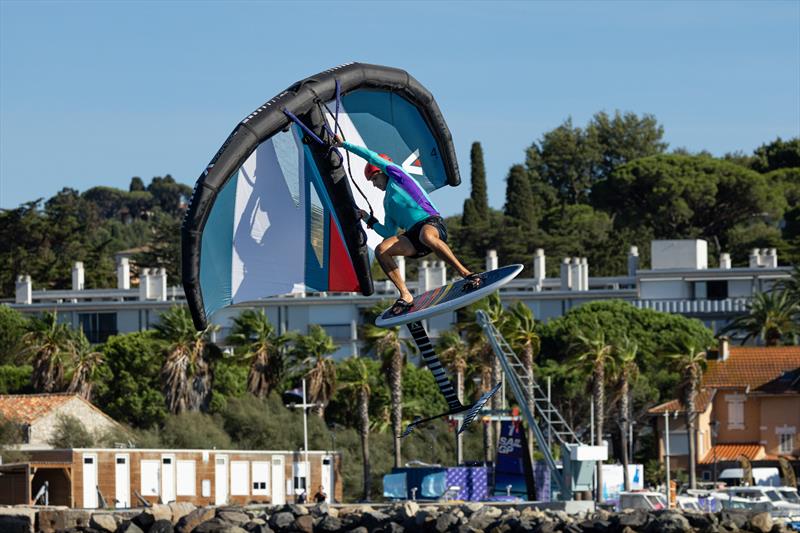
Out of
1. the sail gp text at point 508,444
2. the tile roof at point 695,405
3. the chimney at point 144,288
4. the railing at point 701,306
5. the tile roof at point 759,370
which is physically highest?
the chimney at point 144,288

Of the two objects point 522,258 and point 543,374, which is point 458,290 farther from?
point 522,258

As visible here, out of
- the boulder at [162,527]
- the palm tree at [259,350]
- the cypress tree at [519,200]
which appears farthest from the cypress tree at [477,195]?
the boulder at [162,527]

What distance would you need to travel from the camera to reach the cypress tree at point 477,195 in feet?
462

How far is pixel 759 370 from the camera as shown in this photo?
8962cm

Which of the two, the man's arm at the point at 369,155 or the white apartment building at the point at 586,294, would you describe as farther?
the white apartment building at the point at 586,294

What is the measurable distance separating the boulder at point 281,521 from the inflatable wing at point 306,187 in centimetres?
1979

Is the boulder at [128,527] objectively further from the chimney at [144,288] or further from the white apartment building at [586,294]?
the chimney at [144,288]

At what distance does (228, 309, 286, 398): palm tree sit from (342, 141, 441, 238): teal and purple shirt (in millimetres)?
57039

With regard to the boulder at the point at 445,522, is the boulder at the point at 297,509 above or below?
above

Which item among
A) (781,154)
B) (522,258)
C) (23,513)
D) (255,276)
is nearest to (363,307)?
(522,258)

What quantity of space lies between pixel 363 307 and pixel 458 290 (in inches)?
3618

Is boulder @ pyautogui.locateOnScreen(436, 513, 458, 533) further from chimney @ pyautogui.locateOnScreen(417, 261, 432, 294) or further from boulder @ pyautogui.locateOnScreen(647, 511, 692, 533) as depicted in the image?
chimney @ pyautogui.locateOnScreen(417, 261, 432, 294)

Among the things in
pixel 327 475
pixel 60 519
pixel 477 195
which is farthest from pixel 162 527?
pixel 477 195

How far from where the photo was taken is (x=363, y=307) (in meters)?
115
